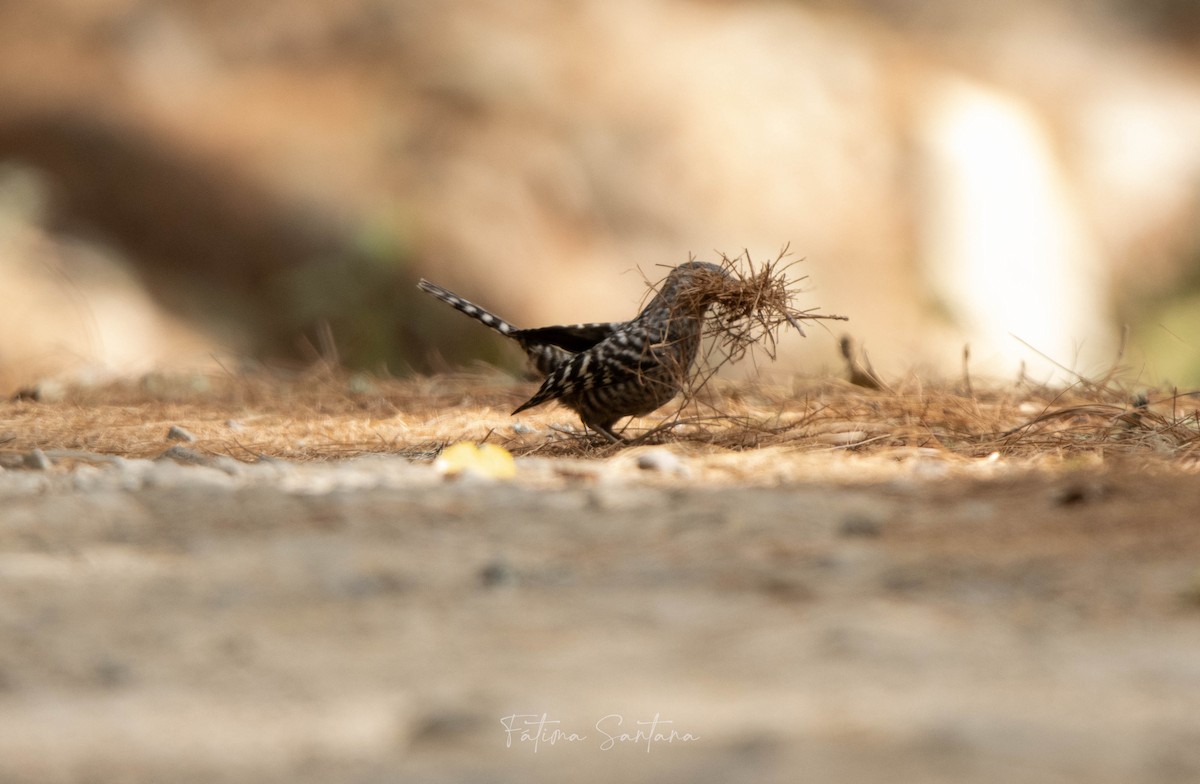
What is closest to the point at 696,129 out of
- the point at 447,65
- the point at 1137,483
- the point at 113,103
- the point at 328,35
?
the point at 447,65

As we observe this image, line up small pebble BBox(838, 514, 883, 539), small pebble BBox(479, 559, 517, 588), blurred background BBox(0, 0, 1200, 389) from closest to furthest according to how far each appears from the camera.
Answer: small pebble BBox(479, 559, 517, 588) < small pebble BBox(838, 514, 883, 539) < blurred background BBox(0, 0, 1200, 389)

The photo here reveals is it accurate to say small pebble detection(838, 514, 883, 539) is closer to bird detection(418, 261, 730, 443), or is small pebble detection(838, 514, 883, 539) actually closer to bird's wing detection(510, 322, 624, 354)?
bird detection(418, 261, 730, 443)

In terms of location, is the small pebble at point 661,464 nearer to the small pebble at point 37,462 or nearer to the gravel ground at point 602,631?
the gravel ground at point 602,631

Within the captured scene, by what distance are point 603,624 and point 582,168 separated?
1048cm

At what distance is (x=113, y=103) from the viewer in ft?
38.8

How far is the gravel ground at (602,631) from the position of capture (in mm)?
1443

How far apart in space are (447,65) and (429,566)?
431 inches

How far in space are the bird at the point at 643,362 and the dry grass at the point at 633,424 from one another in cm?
12

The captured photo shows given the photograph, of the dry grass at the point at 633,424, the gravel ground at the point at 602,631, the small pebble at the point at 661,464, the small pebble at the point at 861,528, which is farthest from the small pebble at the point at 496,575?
the dry grass at the point at 633,424

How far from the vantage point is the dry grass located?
12.7ft

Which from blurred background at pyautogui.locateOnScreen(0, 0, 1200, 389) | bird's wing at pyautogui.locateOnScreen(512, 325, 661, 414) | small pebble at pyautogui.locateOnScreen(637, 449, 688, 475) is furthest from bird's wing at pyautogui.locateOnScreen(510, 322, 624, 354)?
blurred background at pyautogui.locateOnScreen(0, 0, 1200, 389)

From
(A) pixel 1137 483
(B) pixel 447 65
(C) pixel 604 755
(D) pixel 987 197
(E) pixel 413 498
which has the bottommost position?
(C) pixel 604 755

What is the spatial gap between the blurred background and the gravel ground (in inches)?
297

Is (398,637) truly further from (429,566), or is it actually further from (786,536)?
(786,536)
